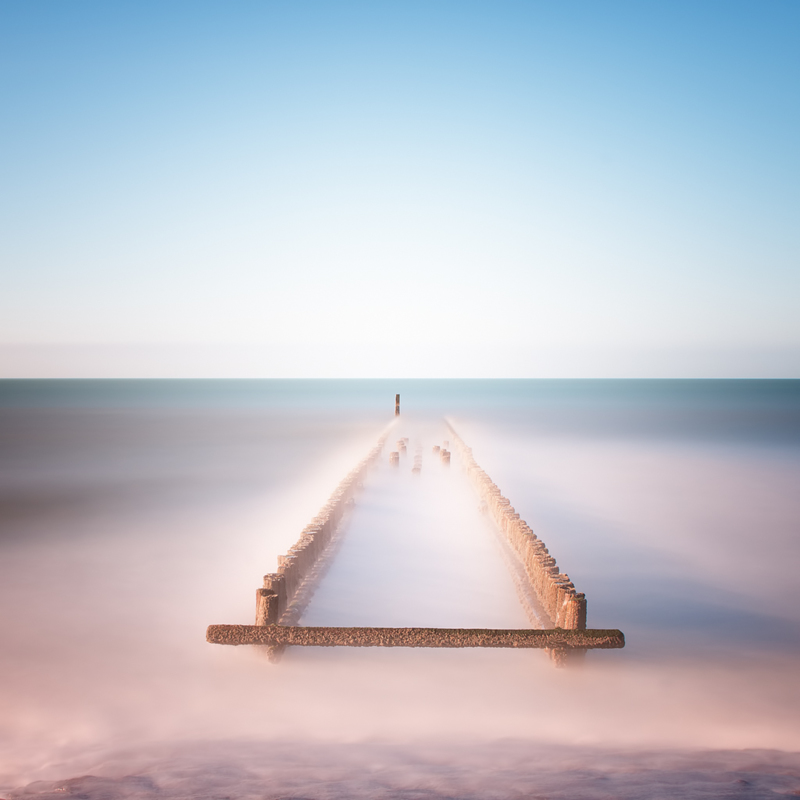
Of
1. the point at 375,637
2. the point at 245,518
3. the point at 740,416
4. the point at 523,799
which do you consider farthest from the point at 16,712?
the point at 740,416

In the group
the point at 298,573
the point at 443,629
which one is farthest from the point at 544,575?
the point at 298,573

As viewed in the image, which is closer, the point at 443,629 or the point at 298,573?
the point at 443,629

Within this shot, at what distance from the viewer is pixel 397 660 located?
18.4 ft

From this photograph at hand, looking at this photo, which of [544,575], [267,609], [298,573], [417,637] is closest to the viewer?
[417,637]

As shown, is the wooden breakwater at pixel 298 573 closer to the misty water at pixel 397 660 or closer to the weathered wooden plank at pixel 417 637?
the weathered wooden plank at pixel 417 637

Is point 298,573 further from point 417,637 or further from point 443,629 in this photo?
point 443,629

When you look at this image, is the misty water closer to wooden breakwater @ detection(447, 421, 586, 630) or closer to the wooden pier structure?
the wooden pier structure

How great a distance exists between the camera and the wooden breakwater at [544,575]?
4.84 m

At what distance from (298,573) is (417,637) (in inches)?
81.5

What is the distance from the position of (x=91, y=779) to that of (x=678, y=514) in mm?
11910

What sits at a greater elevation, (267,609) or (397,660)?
(267,609)

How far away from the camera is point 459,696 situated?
5.06 metres

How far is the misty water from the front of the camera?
4168 millimetres

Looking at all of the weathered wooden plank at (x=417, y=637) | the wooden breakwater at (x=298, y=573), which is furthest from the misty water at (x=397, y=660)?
the weathered wooden plank at (x=417, y=637)
